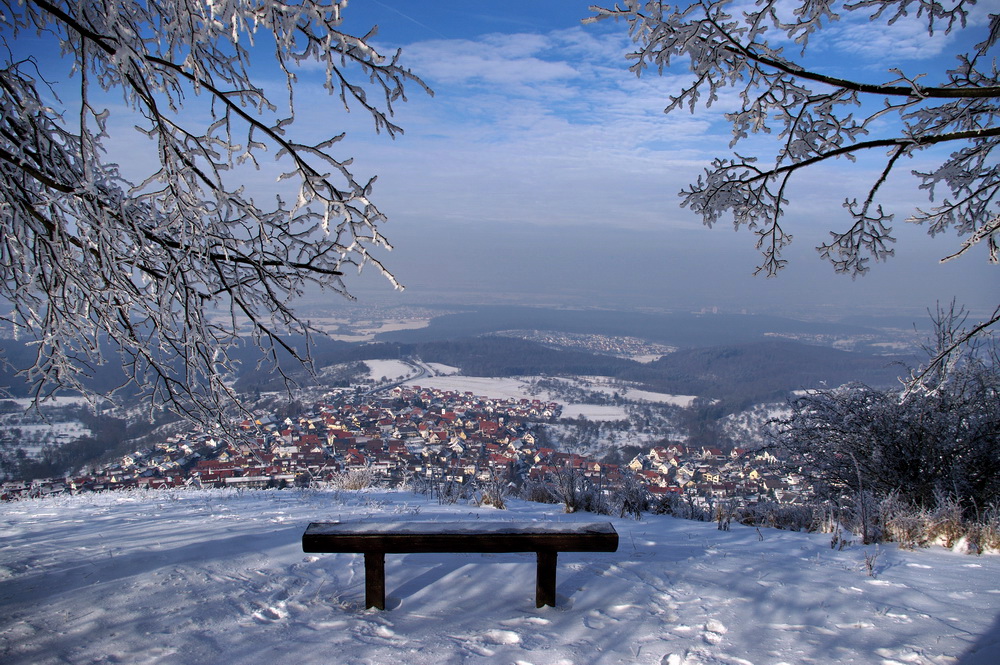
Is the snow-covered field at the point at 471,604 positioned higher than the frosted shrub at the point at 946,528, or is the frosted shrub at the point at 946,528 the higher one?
the snow-covered field at the point at 471,604

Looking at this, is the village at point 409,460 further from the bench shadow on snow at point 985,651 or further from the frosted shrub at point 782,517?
the bench shadow on snow at point 985,651

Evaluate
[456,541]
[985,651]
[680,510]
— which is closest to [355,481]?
[680,510]

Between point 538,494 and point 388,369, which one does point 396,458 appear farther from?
point 388,369

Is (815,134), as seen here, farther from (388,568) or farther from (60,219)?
(60,219)

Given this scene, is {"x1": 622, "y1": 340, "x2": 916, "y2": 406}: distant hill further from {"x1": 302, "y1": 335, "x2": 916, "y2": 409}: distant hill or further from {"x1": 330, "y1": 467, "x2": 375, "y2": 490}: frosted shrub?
{"x1": 330, "y1": 467, "x2": 375, "y2": 490}: frosted shrub

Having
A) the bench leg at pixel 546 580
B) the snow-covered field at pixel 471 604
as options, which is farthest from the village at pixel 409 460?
the bench leg at pixel 546 580

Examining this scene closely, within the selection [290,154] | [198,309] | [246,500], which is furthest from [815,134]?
[246,500]
